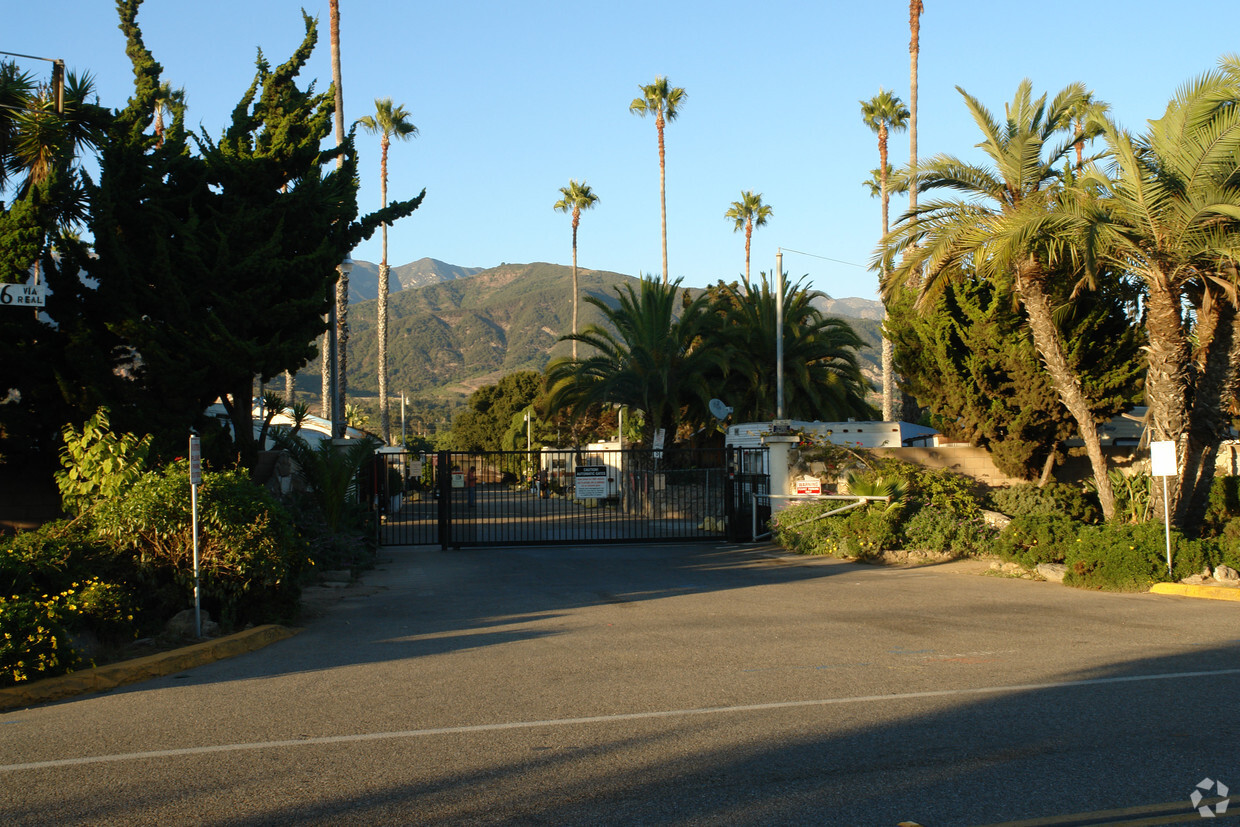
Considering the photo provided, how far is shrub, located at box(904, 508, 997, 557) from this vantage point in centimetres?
1855

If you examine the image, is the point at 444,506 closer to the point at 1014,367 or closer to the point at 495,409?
the point at 1014,367

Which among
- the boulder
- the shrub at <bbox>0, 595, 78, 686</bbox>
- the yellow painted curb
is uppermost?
the shrub at <bbox>0, 595, 78, 686</bbox>

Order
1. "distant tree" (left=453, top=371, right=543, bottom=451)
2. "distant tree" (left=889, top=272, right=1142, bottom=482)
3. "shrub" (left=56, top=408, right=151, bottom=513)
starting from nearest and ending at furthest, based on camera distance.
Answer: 1. "shrub" (left=56, top=408, right=151, bottom=513)
2. "distant tree" (left=889, top=272, right=1142, bottom=482)
3. "distant tree" (left=453, top=371, right=543, bottom=451)

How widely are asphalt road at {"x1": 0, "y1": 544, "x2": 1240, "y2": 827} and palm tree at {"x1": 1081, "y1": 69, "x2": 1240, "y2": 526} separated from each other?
5220mm

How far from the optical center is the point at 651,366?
32.1 metres

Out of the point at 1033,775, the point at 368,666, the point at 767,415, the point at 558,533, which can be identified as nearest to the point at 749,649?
the point at 368,666

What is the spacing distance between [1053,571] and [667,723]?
1082cm

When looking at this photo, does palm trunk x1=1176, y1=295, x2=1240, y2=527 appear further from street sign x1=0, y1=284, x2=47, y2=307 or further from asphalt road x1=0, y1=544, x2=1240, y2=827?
street sign x1=0, y1=284, x2=47, y2=307

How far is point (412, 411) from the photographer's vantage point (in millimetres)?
151250

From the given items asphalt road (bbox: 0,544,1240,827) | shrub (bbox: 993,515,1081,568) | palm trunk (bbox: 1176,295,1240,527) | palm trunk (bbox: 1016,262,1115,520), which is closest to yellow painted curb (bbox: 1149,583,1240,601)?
asphalt road (bbox: 0,544,1240,827)

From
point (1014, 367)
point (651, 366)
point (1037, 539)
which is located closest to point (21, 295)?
point (1037, 539)

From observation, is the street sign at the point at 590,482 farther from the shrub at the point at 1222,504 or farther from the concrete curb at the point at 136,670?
the shrub at the point at 1222,504

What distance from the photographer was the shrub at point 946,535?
60.8ft

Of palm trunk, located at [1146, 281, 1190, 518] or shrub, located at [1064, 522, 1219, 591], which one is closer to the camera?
shrub, located at [1064, 522, 1219, 591]
